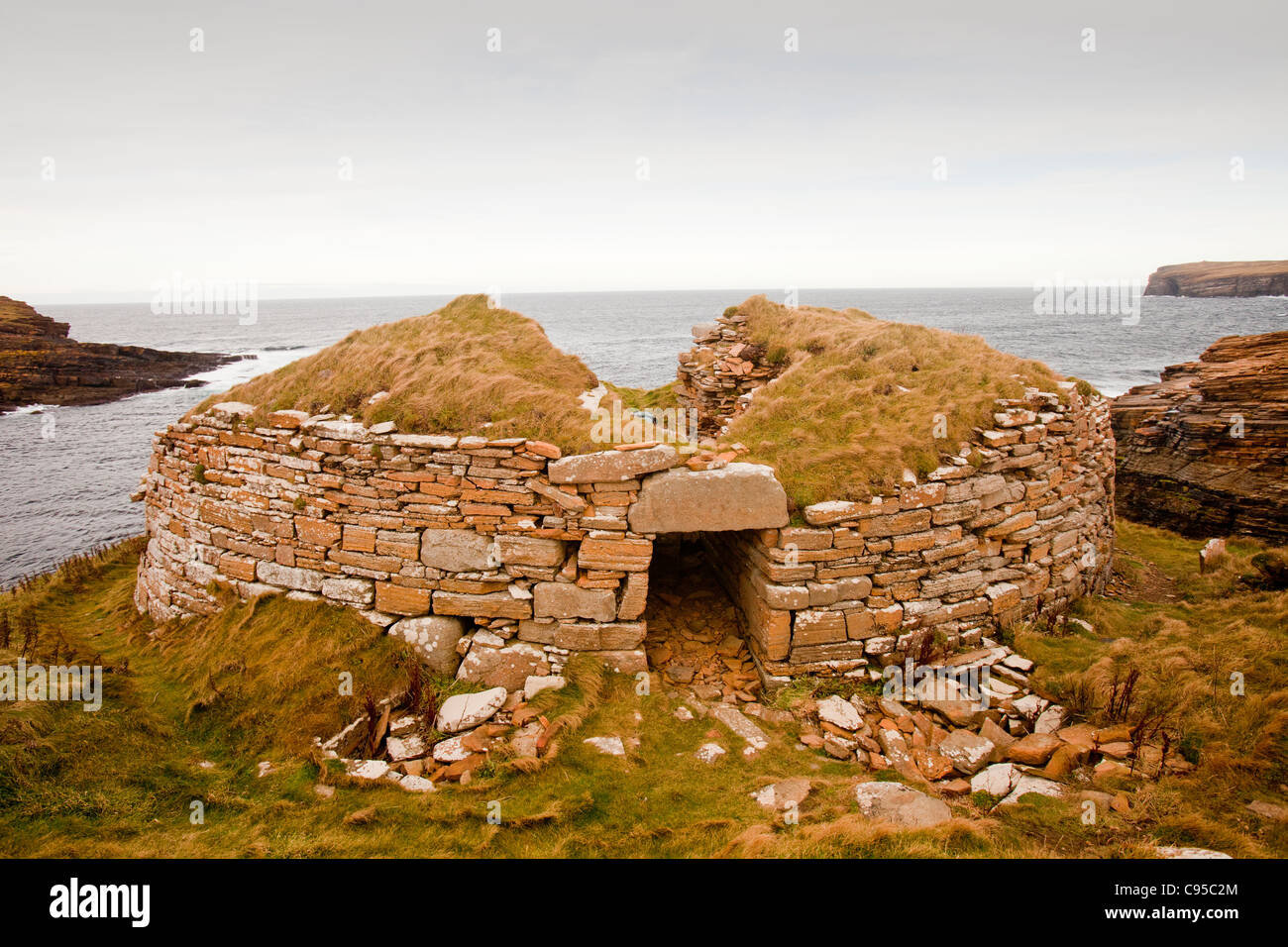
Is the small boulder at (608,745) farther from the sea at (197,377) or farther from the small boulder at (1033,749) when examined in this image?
the sea at (197,377)

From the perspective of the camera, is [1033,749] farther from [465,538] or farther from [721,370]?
[721,370]

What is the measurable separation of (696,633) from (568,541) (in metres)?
2.49

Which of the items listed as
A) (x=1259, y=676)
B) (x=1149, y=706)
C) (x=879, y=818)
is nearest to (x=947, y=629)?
(x=1149, y=706)

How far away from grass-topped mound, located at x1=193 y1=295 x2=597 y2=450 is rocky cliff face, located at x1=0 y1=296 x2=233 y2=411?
4723cm

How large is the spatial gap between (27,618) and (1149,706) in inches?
595

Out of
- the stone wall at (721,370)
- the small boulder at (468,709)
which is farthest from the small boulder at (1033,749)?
the stone wall at (721,370)

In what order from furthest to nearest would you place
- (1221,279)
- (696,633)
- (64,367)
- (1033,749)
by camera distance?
(1221,279)
(64,367)
(696,633)
(1033,749)

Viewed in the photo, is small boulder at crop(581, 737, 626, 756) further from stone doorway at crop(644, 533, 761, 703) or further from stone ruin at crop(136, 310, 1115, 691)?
stone doorway at crop(644, 533, 761, 703)

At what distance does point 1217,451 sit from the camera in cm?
1560

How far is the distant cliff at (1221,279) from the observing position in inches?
5251

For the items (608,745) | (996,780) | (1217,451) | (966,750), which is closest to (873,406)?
(966,750)

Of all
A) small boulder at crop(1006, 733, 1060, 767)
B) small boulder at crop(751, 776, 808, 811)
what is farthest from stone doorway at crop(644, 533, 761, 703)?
small boulder at crop(1006, 733, 1060, 767)
